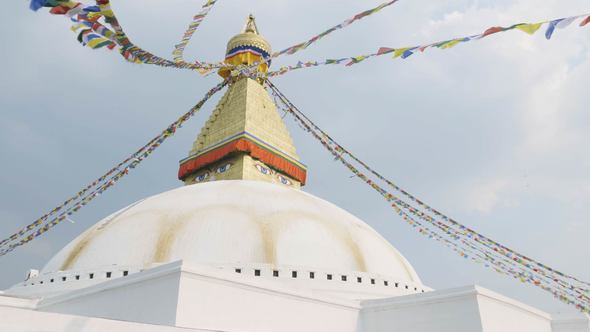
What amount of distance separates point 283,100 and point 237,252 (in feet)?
30.1

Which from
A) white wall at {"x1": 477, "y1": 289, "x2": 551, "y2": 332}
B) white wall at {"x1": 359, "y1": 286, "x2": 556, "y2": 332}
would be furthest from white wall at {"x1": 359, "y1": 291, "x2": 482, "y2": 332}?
white wall at {"x1": 477, "y1": 289, "x2": 551, "y2": 332}

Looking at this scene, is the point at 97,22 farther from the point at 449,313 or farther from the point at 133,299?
the point at 449,313

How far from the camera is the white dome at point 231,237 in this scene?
9078mm

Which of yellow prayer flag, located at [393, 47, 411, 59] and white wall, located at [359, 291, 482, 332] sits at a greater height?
yellow prayer flag, located at [393, 47, 411, 59]

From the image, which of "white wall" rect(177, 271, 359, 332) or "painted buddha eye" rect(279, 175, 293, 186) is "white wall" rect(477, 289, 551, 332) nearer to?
"white wall" rect(177, 271, 359, 332)

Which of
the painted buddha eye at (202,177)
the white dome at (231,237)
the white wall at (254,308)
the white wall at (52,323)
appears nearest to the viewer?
the white wall at (52,323)

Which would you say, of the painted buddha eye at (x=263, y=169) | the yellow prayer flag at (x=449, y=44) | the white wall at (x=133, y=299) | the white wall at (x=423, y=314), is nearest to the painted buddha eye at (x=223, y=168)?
the painted buddha eye at (x=263, y=169)

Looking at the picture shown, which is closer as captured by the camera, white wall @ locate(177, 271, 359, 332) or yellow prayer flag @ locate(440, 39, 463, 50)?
yellow prayer flag @ locate(440, 39, 463, 50)

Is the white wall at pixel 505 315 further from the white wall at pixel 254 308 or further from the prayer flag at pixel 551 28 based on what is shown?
the prayer flag at pixel 551 28

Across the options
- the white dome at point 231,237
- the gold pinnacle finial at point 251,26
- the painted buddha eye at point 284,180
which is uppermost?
the gold pinnacle finial at point 251,26

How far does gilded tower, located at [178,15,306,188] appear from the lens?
48.5ft

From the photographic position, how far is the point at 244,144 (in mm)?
14688

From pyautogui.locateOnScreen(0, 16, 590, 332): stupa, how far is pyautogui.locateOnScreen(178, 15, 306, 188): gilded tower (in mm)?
2883

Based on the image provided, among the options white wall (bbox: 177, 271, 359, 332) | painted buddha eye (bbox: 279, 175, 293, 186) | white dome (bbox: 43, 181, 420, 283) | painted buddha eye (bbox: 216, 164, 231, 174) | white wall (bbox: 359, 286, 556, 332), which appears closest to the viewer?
white wall (bbox: 177, 271, 359, 332)
